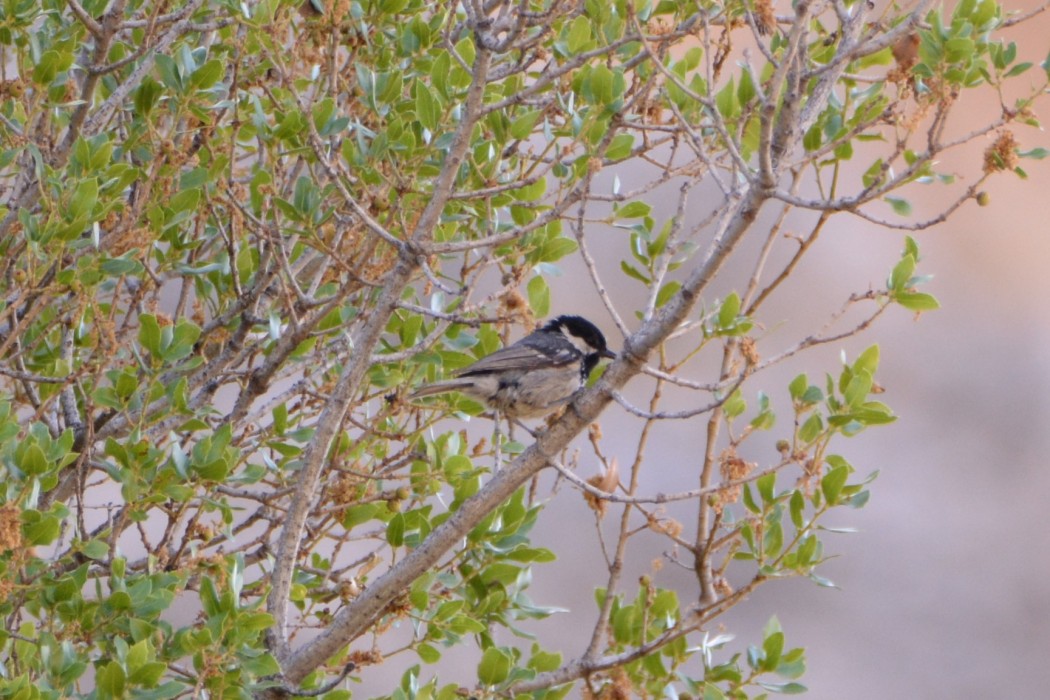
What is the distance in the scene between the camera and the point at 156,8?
3598mm

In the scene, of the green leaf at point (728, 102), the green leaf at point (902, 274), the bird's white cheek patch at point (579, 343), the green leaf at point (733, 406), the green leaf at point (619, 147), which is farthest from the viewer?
the bird's white cheek patch at point (579, 343)

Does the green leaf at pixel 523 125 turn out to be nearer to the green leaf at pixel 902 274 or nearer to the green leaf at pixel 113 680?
the green leaf at pixel 902 274

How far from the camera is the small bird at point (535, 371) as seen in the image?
4.50m

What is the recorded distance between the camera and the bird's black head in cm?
580

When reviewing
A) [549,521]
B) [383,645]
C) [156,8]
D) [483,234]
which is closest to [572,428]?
[483,234]

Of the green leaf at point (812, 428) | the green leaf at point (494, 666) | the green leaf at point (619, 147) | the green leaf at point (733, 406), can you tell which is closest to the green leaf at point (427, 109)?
the green leaf at point (619, 147)

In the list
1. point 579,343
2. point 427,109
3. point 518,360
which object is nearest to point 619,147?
point 427,109

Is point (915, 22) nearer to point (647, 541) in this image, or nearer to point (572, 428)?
point (572, 428)

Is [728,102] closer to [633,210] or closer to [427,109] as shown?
[633,210]

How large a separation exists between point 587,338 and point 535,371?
658 mm

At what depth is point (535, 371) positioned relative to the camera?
526cm

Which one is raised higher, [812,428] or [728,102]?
[728,102]

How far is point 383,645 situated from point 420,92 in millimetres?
4529

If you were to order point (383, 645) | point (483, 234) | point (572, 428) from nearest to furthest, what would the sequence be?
point (572, 428)
point (483, 234)
point (383, 645)
